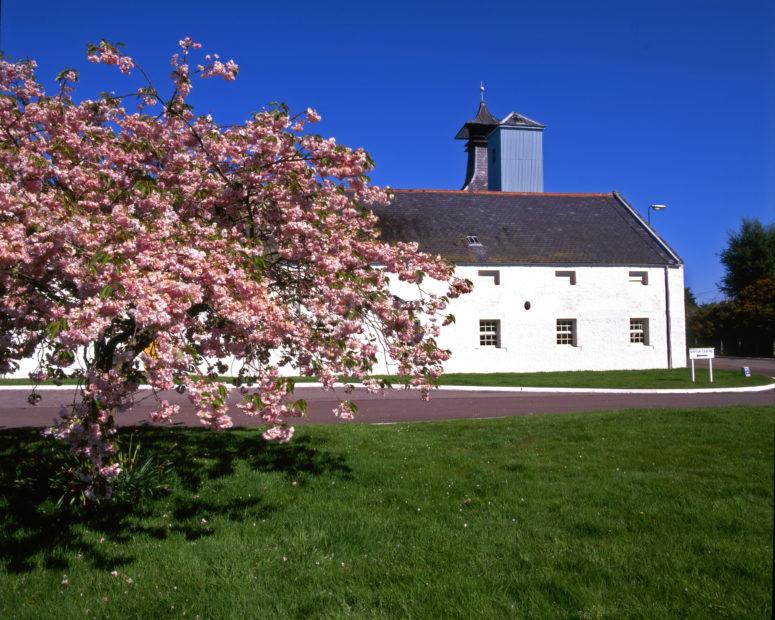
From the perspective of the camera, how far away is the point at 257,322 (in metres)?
5.04

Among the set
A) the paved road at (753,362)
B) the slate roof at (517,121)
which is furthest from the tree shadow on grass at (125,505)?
the slate roof at (517,121)

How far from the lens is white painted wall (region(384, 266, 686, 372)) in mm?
29344

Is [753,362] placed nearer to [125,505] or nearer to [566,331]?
[125,505]

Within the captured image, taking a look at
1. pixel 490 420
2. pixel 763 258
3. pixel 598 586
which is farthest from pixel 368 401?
pixel 763 258

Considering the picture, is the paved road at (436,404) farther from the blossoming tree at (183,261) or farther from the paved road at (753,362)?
the paved road at (753,362)

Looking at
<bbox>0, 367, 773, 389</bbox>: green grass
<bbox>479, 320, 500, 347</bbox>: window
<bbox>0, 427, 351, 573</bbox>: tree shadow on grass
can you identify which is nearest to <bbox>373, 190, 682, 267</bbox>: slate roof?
<bbox>479, 320, 500, 347</bbox>: window

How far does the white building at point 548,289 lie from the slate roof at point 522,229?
0.06 meters

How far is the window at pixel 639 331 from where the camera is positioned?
101 ft

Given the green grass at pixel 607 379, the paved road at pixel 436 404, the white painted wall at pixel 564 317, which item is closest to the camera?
the paved road at pixel 436 404

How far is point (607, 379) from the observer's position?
24688 millimetres

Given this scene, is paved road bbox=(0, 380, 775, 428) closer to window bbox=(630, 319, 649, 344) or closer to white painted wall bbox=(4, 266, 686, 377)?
white painted wall bbox=(4, 266, 686, 377)

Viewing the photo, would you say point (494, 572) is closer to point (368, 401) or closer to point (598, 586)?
point (598, 586)

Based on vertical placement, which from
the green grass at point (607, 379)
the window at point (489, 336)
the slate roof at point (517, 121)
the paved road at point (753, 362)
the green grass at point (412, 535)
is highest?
the slate roof at point (517, 121)

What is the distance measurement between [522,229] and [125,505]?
2715 cm
